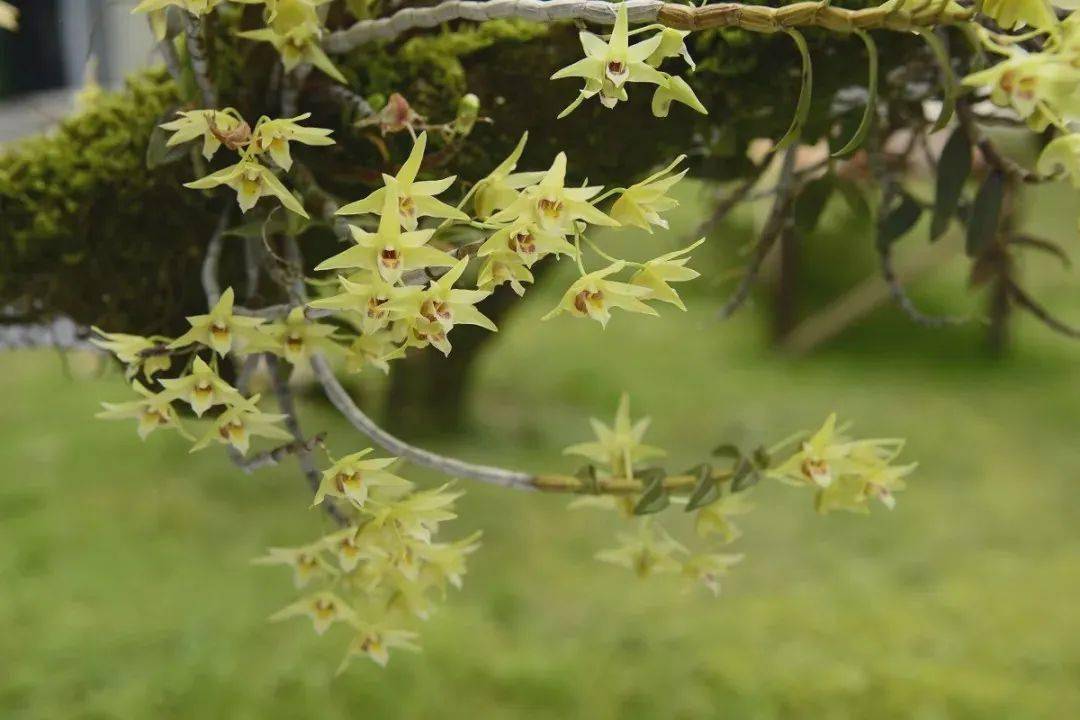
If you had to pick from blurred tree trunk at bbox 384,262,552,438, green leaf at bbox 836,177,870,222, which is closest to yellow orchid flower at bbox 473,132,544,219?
green leaf at bbox 836,177,870,222

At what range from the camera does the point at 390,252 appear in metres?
0.43

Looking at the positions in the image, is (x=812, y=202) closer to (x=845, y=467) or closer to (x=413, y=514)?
(x=845, y=467)

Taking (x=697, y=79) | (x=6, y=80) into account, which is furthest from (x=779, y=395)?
(x=6, y=80)

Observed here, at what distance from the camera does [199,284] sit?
700 mm

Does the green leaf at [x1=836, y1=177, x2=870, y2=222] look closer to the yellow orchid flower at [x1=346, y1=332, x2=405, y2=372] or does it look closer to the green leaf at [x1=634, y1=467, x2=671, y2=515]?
the green leaf at [x1=634, y1=467, x2=671, y2=515]

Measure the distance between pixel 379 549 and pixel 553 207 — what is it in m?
0.22

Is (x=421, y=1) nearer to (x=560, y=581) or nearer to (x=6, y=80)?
(x=560, y=581)

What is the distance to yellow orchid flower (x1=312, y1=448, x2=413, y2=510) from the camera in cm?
49

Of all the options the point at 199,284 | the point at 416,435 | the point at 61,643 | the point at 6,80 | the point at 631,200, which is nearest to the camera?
the point at 631,200

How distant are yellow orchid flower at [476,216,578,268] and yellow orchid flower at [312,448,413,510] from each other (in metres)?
0.13

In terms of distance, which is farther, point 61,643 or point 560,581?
point 560,581

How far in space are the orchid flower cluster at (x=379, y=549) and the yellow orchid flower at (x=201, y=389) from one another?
7 centimetres

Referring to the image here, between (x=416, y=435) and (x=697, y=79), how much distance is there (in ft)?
3.51

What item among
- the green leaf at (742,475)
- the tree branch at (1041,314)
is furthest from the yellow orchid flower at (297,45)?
the tree branch at (1041,314)
